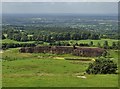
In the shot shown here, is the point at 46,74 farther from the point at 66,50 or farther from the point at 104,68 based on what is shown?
the point at 66,50

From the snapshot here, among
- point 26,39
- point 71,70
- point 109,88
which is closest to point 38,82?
point 109,88

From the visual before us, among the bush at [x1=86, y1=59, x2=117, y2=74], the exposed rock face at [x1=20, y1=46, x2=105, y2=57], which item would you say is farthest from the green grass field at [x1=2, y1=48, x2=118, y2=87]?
the exposed rock face at [x1=20, y1=46, x2=105, y2=57]

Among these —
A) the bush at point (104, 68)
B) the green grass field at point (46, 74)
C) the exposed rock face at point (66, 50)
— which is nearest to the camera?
the green grass field at point (46, 74)

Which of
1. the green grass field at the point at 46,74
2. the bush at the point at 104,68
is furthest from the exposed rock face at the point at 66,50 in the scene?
the bush at the point at 104,68

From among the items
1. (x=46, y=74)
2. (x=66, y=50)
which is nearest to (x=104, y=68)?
(x=46, y=74)

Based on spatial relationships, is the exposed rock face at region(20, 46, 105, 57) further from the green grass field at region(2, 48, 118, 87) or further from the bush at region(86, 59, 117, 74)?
the bush at region(86, 59, 117, 74)

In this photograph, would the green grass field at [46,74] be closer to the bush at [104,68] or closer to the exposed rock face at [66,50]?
the bush at [104,68]

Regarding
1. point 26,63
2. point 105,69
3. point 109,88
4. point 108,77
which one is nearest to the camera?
point 109,88

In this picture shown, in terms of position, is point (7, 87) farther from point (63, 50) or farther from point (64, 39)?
point (64, 39)
